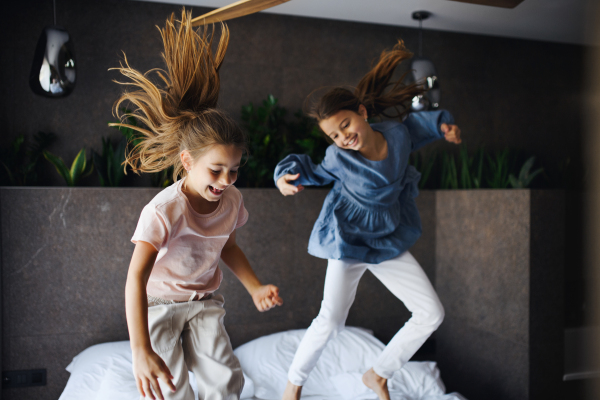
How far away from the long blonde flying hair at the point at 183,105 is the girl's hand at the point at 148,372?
0.52 meters

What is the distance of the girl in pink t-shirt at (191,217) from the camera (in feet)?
3.75

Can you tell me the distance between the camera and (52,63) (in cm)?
175

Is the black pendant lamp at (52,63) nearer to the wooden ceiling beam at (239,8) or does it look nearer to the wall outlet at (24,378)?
the wooden ceiling beam at (239,8)

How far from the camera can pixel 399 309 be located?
8.58 ft

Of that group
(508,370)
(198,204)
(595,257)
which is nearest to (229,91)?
(198,204)

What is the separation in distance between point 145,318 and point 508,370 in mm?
1890

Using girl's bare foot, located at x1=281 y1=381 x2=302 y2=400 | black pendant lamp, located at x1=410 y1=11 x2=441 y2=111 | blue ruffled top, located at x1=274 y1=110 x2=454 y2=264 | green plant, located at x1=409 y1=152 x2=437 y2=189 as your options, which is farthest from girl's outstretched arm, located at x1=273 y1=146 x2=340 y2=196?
green plant, located at x1=409 y1=152 x2=437 y2=189

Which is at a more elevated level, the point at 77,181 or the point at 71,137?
the point at 71,137

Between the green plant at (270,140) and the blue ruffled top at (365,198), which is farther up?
the green plant at (270,140)

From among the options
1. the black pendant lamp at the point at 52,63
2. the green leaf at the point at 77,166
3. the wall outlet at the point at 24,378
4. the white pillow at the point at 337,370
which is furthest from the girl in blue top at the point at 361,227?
the wall outlet at the point at 24,378

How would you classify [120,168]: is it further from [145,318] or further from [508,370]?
[508,370]

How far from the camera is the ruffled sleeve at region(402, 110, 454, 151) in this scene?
176 centimetres

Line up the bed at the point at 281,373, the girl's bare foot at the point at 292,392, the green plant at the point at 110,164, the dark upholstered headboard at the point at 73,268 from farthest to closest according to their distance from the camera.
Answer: the green plant at the point at 110,164, the dark upholstered headboard at the point at 73,268, the bed at the point at 281,373, the girl's bare foot at the point at 292,392

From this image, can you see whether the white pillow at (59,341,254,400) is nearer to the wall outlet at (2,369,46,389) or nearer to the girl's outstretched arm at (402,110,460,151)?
the wall outlet at (2,369,46,389)
